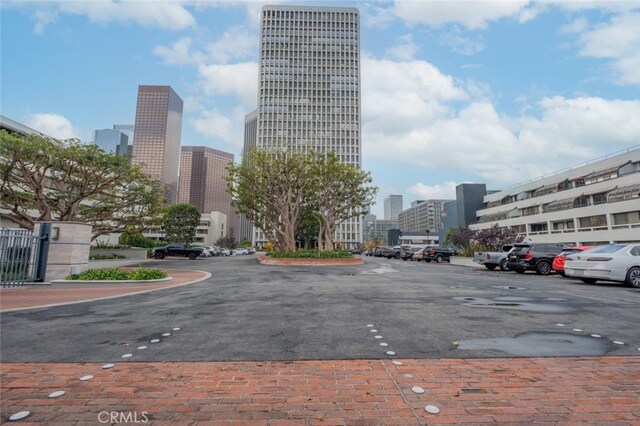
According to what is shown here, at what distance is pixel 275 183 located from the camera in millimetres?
29438

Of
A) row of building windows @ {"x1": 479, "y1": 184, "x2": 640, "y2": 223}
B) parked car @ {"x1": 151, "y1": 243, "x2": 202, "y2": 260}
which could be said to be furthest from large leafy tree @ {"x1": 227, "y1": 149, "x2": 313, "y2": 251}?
row of building windows @ {"x1": 479, "y1": 184, "x2": 640, "y2": 223}

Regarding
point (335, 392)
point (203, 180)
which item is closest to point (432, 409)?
point (335, 392)

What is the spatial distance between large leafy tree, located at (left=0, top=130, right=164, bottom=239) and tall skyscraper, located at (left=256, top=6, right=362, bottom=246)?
83.8m

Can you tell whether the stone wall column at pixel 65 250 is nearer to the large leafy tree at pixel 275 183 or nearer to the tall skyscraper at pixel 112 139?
the large leafy tree at pixel 275 183

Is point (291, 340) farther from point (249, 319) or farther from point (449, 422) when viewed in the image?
point (449, 422)

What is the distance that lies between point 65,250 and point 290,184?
19416 mm

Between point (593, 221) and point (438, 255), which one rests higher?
point (593, 221)

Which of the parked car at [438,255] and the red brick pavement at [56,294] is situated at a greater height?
the parked car at [438,255]

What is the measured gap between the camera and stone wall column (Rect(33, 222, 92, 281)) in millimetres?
11297

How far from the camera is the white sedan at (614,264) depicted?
34.5ft

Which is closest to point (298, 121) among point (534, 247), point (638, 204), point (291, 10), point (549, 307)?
point (291, 10)

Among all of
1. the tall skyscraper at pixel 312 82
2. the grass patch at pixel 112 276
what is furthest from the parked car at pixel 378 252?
the tall skyscraper at pixel 312 82

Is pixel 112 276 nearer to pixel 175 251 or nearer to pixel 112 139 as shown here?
pixel 175 251

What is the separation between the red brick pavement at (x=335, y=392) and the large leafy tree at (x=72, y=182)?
15461 millimetres
